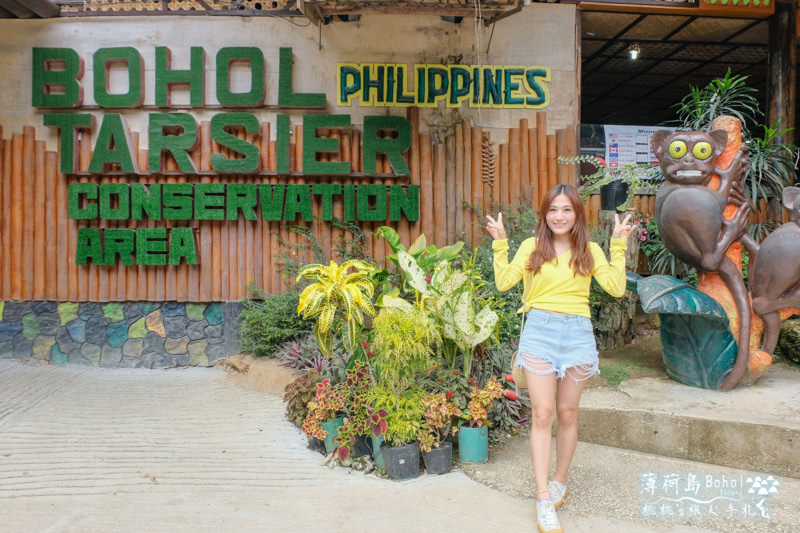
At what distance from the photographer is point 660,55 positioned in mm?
8125

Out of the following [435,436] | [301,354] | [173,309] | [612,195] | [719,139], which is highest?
[719,139]

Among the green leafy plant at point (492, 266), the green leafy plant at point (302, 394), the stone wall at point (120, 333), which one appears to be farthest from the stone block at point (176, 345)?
the green leafy plant at point (492, 266)

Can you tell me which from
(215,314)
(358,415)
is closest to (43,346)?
(215,314)

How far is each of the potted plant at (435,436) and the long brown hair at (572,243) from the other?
1.12m

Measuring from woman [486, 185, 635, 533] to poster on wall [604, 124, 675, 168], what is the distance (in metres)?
4.37

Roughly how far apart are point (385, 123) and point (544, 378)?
13.3ft

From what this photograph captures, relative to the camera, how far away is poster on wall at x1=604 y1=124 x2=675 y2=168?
674 centimetres

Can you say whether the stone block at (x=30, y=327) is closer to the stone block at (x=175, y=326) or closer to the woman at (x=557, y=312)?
the stone block at (x=175, y=326)

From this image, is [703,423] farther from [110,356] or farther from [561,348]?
[110,356]

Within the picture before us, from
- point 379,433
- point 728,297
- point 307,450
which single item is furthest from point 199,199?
point 728,297

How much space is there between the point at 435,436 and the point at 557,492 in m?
0.82

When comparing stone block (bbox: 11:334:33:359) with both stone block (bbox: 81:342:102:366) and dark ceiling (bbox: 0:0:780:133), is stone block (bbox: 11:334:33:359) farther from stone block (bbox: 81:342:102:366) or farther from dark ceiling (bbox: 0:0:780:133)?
dark ceiling (bbox: 0:0:780:133)

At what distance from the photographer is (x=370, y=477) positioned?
11.2ft

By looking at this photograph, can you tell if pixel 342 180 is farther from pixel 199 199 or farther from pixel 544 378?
pixel 544 378
